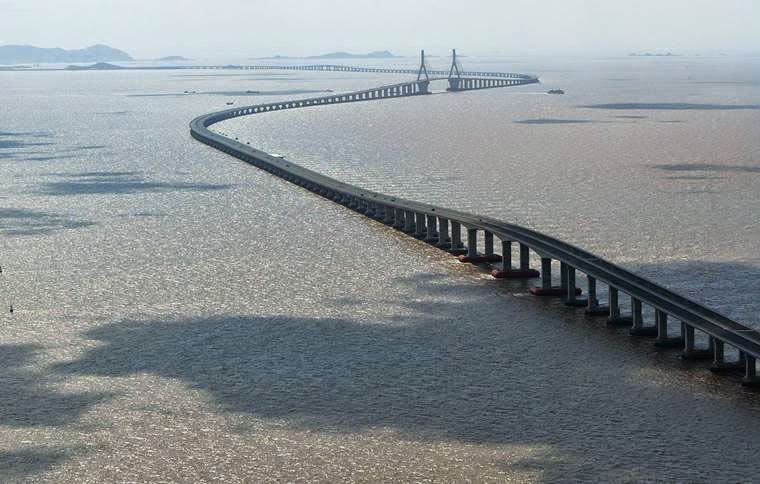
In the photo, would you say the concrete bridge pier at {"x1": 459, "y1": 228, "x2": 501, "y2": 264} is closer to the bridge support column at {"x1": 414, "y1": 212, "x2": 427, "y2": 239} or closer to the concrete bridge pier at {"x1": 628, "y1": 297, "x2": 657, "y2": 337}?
the bridge support column at {"x1": 414, "y1": 212, "x2": 427, "y2": 239}

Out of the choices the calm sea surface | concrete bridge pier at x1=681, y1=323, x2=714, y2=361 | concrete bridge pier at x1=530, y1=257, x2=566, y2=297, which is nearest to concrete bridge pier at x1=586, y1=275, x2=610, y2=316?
the calm sea surface

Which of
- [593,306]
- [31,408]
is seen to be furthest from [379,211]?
[31,408]

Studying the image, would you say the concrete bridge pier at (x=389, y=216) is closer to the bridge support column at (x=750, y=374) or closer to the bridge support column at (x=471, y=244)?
the bridge support column at (x=471, y=244)

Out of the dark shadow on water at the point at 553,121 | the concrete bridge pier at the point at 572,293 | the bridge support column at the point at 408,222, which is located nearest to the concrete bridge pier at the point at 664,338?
the concrete bridge pier at the point at 572,293

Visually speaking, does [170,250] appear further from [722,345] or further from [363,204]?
[722,345]

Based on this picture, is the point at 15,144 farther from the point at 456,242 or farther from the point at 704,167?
the point at 456,242

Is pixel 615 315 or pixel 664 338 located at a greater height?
pixel 664 338
